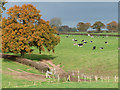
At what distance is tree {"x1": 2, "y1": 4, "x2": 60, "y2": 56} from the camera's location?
44.0 m

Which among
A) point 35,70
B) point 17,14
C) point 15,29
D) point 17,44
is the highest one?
point 17,14

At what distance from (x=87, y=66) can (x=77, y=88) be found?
914 inches

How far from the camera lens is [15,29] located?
1777 inches

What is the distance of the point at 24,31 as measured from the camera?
44156 mm

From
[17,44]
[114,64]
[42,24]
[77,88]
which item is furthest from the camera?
[42,24]

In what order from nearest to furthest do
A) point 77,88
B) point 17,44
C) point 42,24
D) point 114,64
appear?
point 77,88, point 114,64, point 17,44, point 42,24

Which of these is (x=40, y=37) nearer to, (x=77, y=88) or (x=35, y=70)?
(x=35, y=70)

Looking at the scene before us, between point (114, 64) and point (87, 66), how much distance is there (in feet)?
17.7

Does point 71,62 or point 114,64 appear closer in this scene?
point 114,64

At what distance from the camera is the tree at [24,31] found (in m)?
44.0

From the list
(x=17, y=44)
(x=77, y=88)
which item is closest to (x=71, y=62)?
(x=17, y=44)

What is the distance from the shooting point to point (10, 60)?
47.5 meters

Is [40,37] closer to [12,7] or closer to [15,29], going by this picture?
[15,29]

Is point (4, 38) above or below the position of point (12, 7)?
below
